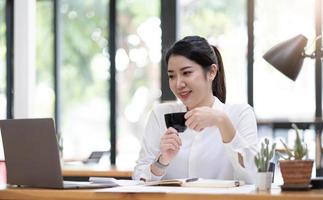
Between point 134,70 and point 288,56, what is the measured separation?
12.4ft

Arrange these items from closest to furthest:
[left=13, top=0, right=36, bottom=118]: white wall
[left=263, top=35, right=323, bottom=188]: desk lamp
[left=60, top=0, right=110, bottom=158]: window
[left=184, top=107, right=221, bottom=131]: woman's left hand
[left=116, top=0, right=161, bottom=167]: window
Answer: [left=184, top=107, right=221, bottom=131]: woman's left hand → [left=263, top=35, right=323, bottom=188]: desk lamp → [left=13, top=0, right=36, bottom=118]: white wall → [left=116, top=0, right=161, bottom=167]: window → [left=60, top=0, right=110, bottom=158]: window

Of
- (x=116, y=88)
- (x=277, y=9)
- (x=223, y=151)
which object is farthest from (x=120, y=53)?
(x=223, y=151)

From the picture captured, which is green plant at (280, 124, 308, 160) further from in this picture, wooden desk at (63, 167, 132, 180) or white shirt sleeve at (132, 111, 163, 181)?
wooden desk at (63, 167, 132, 180)

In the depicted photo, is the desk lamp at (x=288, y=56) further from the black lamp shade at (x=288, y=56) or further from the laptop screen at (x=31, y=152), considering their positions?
the laptop screen at (x=31, y=152)

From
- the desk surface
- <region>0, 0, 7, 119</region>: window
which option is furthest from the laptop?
<region>0, 0, 7, 119</region>: window

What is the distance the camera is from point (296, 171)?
2371 mm

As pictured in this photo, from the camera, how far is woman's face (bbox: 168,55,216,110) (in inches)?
123

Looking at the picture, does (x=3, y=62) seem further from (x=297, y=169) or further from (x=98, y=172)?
(x=297, y=169)

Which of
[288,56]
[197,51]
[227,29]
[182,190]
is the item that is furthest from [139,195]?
[227,29]

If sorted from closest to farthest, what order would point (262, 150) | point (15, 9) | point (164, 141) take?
point (262, 150) < point (164, 141) < point (15, 9)

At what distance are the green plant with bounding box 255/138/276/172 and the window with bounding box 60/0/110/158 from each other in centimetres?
506

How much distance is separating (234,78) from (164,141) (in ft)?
13.2

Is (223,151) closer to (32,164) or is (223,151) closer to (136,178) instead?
(136,178)

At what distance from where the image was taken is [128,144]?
739 cm
